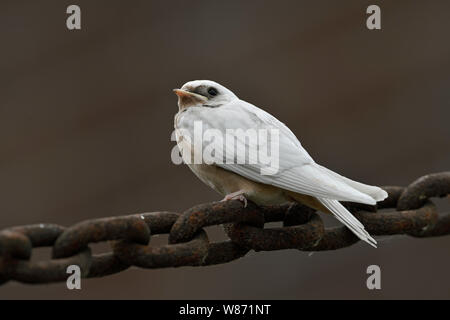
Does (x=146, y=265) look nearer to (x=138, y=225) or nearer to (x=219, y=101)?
(x=138, y=225)

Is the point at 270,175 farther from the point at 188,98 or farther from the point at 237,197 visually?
the point at 188,98

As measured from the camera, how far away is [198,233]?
144 cm

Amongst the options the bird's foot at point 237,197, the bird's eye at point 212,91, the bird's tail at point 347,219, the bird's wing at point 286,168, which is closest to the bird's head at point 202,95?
the bird's eye at point 212,91

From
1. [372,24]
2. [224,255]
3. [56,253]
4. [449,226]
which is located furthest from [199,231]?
[372,24]

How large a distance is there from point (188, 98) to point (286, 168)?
49 centimetres

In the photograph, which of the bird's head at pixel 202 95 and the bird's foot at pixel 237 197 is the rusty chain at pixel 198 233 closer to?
the bird's foot at pixel 237 197

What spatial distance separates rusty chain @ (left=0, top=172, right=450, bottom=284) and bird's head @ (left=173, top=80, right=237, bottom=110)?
50 centimetres

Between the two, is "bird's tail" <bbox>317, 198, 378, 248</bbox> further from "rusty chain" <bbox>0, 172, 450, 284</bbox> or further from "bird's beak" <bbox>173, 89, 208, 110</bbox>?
"bird's beak" <bbox>173, 89, 208, 110</bbox>

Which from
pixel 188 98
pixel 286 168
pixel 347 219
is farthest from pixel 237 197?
pixel 188 98

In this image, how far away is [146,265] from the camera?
135 cm

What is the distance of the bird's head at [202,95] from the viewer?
210cm

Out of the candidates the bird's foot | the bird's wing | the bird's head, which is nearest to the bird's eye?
the bird's head

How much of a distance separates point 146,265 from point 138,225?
0.08 meters

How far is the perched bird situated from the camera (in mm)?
1667
